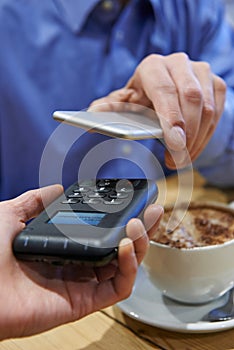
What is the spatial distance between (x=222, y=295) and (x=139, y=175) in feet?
2.11

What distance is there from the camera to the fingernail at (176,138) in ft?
2.07

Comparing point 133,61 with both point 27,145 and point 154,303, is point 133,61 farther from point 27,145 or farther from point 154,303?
point 154,303

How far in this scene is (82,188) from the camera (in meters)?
Result: 0.60

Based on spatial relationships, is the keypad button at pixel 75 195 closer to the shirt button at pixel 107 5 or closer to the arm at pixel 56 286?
the arm at pixel 56 286

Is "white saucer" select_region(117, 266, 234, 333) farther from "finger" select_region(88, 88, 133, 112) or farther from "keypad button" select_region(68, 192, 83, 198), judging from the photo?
"finger" select_region(88, 88, 133, 112)

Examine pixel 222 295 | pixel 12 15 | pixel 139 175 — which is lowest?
pixel 139 175

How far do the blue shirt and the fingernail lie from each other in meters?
0.44

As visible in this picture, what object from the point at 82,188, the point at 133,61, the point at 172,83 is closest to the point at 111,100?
the point at 172,83

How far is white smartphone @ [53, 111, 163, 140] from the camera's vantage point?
561 mm

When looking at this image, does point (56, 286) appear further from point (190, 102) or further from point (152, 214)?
point (190, 102)

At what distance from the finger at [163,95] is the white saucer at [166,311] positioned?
185 mm

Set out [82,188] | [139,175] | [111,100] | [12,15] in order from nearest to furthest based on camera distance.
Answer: [82,188], [111,100], [12,15], [139,175]

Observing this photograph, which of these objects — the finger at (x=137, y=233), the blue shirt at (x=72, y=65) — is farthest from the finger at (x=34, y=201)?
the blue shirt at (x=72, y=65)

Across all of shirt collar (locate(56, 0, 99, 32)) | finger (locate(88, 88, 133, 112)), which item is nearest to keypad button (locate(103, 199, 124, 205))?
finger (locate(88, 88, 133, 112))
